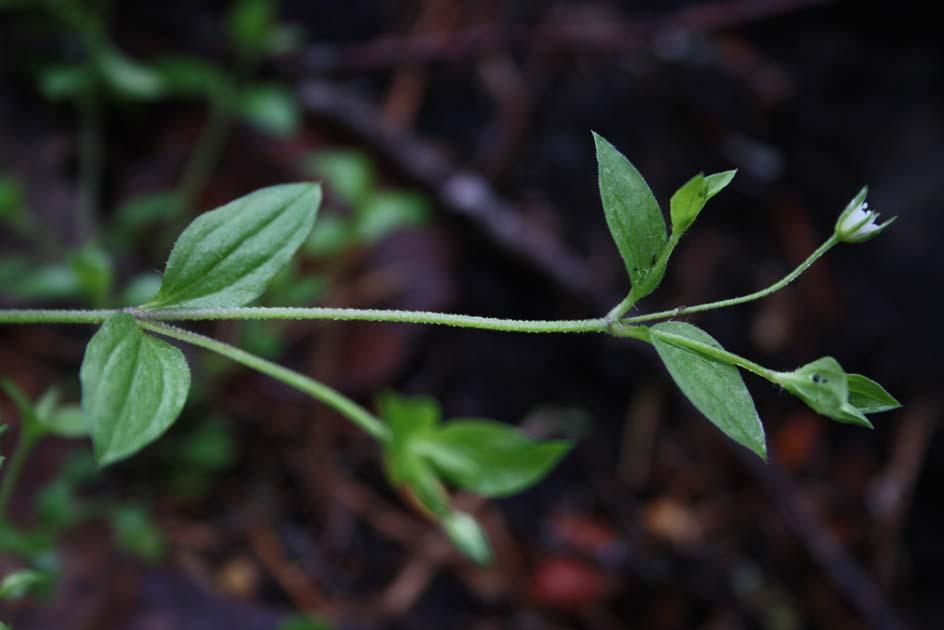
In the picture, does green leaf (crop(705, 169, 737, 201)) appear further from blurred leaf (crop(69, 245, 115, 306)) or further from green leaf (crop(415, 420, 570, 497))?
blurred leaf (crop(69, 245, 115, 306))

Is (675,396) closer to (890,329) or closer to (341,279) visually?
(890,329)

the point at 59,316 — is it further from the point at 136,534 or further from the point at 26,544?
the point at 136,534

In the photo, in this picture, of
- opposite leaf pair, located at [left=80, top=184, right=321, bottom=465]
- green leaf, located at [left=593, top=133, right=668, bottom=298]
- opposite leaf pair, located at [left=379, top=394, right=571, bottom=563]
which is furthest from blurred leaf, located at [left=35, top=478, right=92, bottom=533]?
green leaf, located at [left=593, top=133, right=668, bottom=298]

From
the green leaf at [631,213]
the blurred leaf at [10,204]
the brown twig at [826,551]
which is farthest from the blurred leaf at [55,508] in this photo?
the brown twig at [826,551]

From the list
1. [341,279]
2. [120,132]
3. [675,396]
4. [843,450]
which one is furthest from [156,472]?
[843,450]

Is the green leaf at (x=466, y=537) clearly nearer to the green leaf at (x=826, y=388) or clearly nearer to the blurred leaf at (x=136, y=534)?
the green leaf at (x=826, y=388)

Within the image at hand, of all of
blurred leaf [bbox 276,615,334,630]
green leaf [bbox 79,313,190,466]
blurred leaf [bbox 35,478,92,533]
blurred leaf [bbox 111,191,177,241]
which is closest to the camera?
green leaf [bbox 79,313,190,466]
